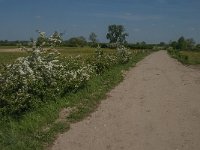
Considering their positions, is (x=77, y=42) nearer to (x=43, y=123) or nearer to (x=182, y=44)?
(x=182, y=44)

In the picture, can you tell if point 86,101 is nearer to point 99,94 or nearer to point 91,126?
point 99,94

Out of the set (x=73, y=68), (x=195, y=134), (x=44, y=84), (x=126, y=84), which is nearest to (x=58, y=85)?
(x=44, y=84)

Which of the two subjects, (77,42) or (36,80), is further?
(77,42)

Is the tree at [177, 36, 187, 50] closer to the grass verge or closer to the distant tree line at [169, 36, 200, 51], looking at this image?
the distant tree line at [169, 36, 200, 51]

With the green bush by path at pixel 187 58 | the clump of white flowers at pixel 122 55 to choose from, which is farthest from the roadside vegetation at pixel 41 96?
the green bush by path at pixel 187 58

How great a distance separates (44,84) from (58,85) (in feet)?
2.89

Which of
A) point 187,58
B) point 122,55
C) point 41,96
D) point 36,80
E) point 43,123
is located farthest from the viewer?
point 187,58

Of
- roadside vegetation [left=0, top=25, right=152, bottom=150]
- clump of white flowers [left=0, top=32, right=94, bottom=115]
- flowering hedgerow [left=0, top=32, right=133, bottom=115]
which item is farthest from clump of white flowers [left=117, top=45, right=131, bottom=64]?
clump of white flowers [left=0, top=32, right=94, bottom=115]

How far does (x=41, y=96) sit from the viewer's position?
39.0 ft

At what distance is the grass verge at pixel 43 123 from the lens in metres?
8.48

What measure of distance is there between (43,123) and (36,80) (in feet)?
5.99

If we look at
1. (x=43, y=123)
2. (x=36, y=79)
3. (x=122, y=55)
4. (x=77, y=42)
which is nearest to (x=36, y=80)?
(x=36, y=79)

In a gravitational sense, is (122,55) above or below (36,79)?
below

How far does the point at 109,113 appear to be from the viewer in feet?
39.2
